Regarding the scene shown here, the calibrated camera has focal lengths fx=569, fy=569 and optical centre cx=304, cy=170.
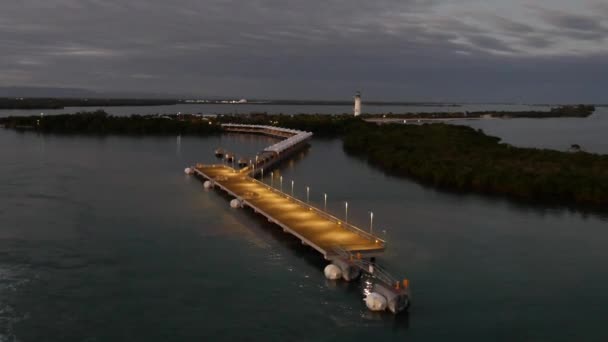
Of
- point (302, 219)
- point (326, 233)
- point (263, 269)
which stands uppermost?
point (302, 219)

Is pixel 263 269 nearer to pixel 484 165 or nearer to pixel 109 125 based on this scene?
pixel 484 165

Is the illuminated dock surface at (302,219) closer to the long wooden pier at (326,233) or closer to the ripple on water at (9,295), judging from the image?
the long wooden pier at (326,233)

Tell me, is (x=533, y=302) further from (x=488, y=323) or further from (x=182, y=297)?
(x=182, y=297)

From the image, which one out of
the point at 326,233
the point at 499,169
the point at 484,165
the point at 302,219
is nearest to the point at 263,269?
the point at 326,233

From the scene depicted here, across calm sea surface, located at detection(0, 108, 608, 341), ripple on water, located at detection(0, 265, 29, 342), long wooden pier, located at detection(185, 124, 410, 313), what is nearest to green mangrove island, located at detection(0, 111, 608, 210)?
calm sea surface, located at detection(0, 108, 608, 341)

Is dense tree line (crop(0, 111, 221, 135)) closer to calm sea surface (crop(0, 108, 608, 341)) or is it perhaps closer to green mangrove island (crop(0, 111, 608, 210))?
green mangrove island (crop(0, 111, 608, 210))
